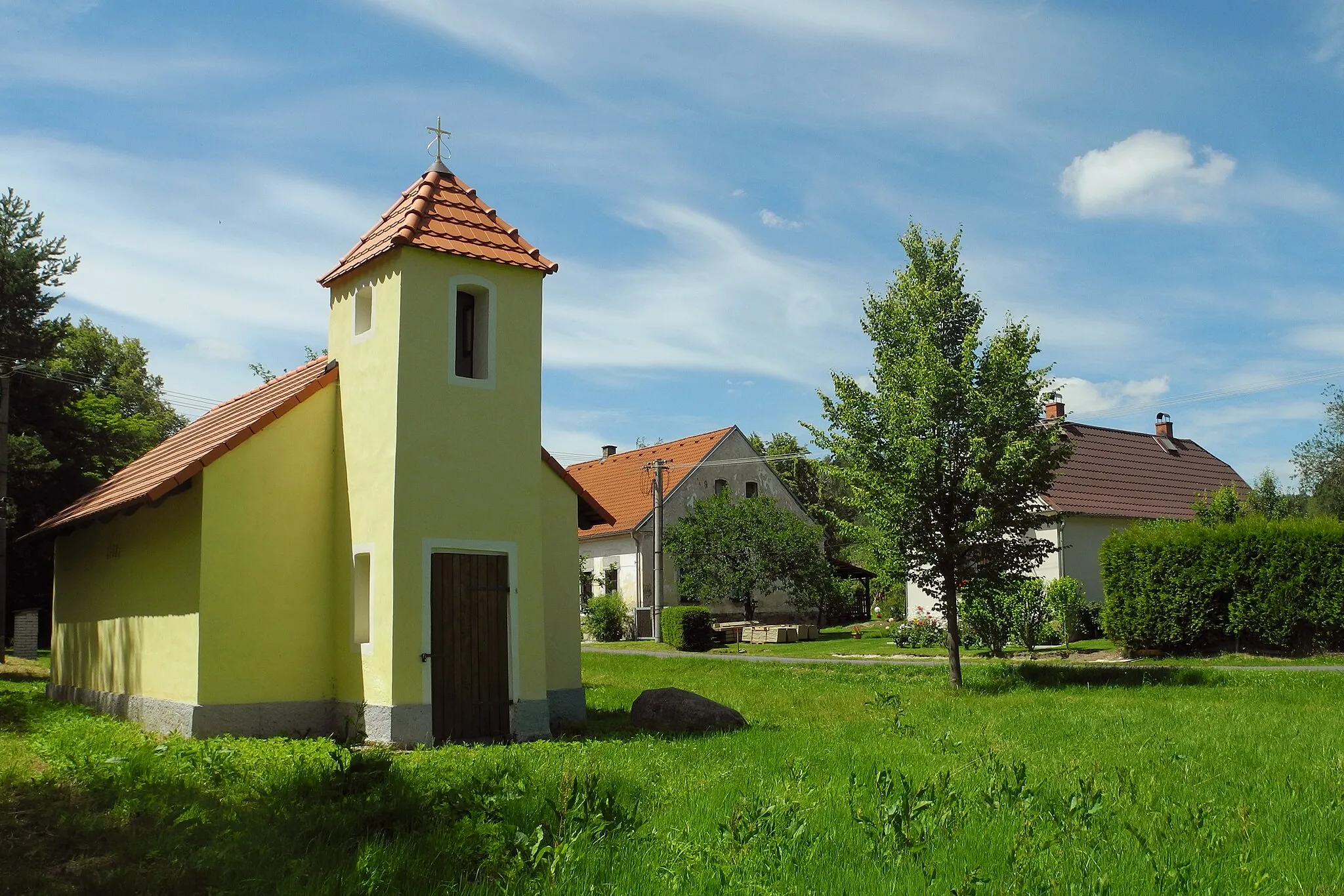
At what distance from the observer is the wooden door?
492 inches

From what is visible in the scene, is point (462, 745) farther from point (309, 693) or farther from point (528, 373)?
point (528, 373)

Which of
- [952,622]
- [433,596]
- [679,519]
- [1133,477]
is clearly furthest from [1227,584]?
[679,519]

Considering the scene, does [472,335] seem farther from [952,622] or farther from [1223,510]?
[1223,510]

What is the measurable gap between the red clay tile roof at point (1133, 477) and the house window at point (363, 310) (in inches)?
907

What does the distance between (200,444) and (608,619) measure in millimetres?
24232

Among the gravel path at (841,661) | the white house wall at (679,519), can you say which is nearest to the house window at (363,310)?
the gravel path at (841,661)

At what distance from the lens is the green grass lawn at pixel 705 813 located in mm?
5691

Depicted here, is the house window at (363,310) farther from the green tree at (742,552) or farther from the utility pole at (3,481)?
the green tree at (742,552)

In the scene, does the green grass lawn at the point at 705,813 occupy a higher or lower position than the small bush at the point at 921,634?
higher

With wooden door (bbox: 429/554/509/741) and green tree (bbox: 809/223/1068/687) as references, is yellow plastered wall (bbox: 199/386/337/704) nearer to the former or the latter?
wooden door (bbox: 429/554/509/741)

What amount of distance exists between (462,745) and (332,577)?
325 centimetres

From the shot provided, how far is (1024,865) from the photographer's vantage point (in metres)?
5.77

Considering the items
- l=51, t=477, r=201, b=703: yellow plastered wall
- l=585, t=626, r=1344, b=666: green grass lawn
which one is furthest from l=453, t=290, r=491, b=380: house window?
l=585, t=626, r=1344, b=666: green grass lawn

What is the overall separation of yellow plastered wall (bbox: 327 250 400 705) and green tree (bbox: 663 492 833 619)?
Answer: 22.6m
